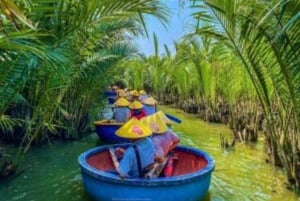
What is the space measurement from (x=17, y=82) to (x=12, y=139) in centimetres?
474

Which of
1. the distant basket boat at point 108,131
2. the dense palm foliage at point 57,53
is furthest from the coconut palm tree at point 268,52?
the distant basket boat at point 108,131

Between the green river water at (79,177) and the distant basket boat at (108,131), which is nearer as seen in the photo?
the green river water at (79,177)

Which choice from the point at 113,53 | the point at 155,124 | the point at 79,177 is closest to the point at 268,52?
the point at 155,124

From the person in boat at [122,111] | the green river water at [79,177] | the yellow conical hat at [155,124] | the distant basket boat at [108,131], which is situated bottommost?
the green river water at [79,177]

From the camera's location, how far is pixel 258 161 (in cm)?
920

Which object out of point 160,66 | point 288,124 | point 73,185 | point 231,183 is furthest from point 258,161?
point 160,66

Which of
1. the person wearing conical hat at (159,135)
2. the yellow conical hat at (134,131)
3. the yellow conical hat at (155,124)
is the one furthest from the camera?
the yellow conical hat at (155,124)

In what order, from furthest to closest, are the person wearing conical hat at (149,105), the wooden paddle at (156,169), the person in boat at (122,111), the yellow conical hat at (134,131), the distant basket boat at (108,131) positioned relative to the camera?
the person wearing conical hat at (149,105)
the person in boat at (122,111)
the distant basket boat at (108,131)
the wooden paddle at (156,169)
the yellow conical hat at (134,131)

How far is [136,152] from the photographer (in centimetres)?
568

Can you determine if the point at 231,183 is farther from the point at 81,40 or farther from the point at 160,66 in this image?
the point at 160,66

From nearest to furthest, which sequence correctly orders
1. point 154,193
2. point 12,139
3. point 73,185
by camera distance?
point 154,193
point 73,185
point 12,139

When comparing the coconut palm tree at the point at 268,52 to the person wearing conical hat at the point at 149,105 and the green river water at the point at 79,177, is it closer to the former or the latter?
the green river water at the point at 79,177

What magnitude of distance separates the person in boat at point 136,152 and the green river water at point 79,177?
3.90 feet

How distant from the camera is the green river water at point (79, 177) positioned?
6.66m
